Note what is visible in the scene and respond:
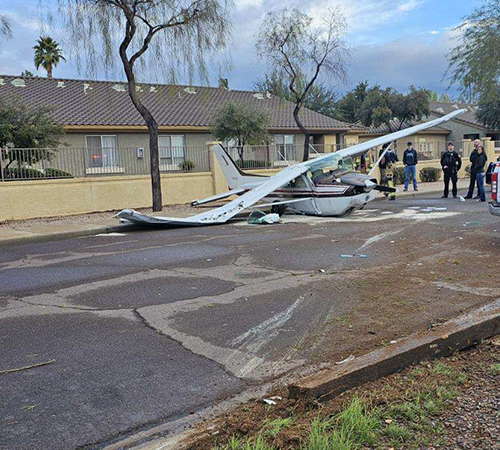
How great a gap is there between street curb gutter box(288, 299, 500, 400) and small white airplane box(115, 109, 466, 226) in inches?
389

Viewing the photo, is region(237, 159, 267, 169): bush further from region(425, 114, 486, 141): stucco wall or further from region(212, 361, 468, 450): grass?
region(425, 114, 486, 141): stucco wall

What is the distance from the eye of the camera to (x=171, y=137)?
29391mm

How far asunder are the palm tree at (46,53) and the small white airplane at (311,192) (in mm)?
41178

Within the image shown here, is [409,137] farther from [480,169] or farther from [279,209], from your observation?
[279,209]

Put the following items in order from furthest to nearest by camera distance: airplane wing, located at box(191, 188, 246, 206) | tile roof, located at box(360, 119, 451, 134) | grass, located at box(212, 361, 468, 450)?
tile roof, located at box(360, 119, 451, 134)
airplane wing, located at box(191, 188, 246, 206)
grass, located at box(212, 361, 468, 450)

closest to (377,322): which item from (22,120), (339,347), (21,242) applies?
(339,347)

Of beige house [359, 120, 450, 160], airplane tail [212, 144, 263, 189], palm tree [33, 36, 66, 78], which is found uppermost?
palm tree [33, 36, 66, 78]

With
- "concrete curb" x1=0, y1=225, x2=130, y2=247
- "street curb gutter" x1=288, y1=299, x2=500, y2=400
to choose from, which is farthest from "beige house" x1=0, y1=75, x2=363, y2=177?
→ "street curb gutter" x1=288, y1=299, x2=500, y2=400

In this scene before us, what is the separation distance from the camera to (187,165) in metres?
22.1

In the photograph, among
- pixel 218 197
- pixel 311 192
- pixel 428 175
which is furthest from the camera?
pixel 428 175

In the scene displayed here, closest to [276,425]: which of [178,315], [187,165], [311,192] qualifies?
[178,315]

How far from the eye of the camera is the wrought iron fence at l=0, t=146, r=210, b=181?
17562 millimetres

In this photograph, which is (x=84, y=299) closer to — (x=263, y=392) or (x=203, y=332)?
(x=203, y=332)

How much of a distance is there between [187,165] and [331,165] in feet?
26.4
